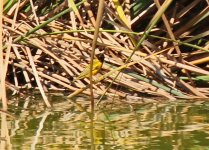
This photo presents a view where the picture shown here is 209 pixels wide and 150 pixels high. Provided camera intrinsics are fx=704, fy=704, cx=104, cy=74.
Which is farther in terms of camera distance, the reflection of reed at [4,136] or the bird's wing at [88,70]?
the bird's wing at [88,70]

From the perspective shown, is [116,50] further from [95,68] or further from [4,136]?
[4,136]

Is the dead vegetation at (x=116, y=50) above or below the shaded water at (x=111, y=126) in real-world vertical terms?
above

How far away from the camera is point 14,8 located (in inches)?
178

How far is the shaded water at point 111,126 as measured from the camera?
2.83m

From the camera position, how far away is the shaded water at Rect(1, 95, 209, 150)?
2826mm

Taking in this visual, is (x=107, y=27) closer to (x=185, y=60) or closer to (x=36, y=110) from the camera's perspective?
(x=185, y=60)

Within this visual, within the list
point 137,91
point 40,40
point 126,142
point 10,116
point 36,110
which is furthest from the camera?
point 40,40

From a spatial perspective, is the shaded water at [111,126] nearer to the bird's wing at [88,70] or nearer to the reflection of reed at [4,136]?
the reflection of reed at [4,136]

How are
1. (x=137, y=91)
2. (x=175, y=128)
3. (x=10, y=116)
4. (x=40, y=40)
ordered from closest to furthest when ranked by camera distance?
(x=175, y=128)
(x=10, y=116)
(x=137, y=91)
(x=40, y=40)

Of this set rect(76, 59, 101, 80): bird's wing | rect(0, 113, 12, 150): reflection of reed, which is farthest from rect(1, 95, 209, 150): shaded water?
rect(76, 59, 101, 80): bird's wing

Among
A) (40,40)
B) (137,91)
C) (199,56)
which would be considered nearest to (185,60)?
(199,56)

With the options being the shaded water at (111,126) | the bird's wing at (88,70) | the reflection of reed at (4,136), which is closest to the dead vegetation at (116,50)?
the bird's wing at (88,70)

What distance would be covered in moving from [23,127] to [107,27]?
144 centimetres

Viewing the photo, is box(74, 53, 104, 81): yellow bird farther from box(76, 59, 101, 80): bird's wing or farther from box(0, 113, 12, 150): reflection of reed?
box(0, 113, 12, 150): reflection of reed
